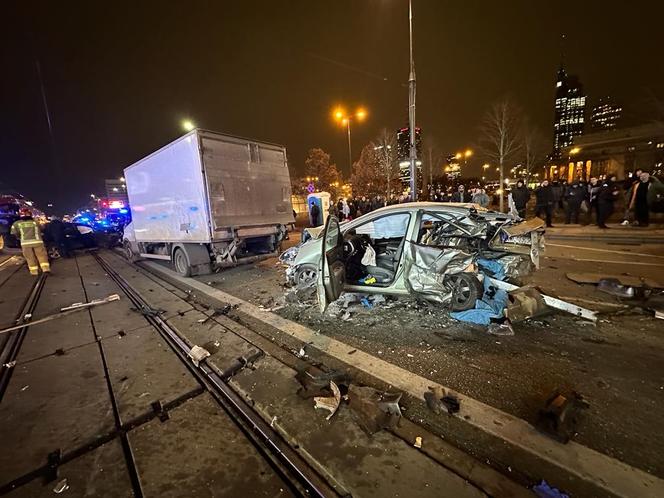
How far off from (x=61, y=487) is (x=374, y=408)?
2.08 meters

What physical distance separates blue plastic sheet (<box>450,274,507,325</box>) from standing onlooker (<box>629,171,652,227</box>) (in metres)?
9.37

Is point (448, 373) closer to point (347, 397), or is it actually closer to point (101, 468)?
point (347, 397)

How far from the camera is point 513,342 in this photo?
334cm

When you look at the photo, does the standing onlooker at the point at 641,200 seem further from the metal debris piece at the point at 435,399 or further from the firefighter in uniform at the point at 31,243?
the firefighter in uniform at the point at 31,243

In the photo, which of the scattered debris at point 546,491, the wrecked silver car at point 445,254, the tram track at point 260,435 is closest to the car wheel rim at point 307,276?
the wrecked silver car at point 445,254

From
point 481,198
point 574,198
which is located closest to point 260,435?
point 481,198

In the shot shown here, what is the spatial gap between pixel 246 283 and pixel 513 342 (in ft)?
17.0

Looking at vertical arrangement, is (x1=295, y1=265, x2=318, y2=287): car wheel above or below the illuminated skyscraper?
below

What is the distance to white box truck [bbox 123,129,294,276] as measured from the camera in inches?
252

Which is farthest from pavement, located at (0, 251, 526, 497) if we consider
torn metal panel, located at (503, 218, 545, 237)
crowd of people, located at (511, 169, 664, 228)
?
crowd of people, located at (511, 169, 664, 228)

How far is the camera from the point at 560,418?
202 cm

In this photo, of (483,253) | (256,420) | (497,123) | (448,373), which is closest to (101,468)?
(256,420)

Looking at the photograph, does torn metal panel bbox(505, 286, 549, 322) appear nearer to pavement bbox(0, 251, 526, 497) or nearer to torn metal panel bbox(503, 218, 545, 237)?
torn metal panel bbox(503, 218, 545, 237)

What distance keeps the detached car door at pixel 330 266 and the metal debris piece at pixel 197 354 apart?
4.92 feet
